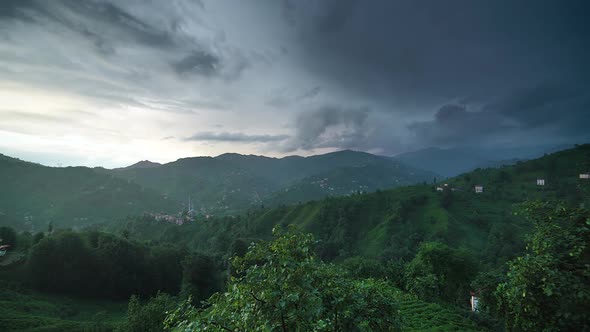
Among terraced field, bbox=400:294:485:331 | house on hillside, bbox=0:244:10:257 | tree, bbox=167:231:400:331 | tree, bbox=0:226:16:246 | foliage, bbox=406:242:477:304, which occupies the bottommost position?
house on hillside, bbox=0:244:10:257

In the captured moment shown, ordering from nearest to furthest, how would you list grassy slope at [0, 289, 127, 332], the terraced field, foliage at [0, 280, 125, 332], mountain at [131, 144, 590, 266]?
the terraced field
foliage at [0, 280, 125, 332]
grassy slope at [0, 289, 127, 332]
mountain at [131, 144, 590, 266]

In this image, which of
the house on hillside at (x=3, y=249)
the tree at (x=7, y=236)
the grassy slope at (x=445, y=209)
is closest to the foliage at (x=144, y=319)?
the house on hillside at (x=3, y=249)

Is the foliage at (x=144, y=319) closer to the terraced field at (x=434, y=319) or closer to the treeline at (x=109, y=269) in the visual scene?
the terraced field at (x=434, y=319)

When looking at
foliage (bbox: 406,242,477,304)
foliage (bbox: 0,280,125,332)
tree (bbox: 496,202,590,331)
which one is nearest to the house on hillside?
foliage (bbox: 0,280,125,332)

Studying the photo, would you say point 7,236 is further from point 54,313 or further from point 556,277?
point 556,277

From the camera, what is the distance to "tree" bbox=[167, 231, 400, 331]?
5961 mm

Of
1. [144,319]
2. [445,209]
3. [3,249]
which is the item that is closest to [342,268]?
[144,319]

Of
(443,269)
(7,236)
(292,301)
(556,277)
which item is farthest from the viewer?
(7,236)

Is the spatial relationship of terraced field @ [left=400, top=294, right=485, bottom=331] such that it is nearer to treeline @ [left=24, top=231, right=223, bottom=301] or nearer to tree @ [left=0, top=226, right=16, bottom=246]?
treeline @ [left=24, top=231, right=223, bottom=301]

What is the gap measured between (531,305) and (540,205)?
3.36 m

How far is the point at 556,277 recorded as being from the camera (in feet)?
23.2

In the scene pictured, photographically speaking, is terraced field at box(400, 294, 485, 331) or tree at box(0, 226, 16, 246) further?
tree at box(0, 226, 16, 246)

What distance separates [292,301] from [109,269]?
79.0 meters

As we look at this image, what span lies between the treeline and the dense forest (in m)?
0.26
